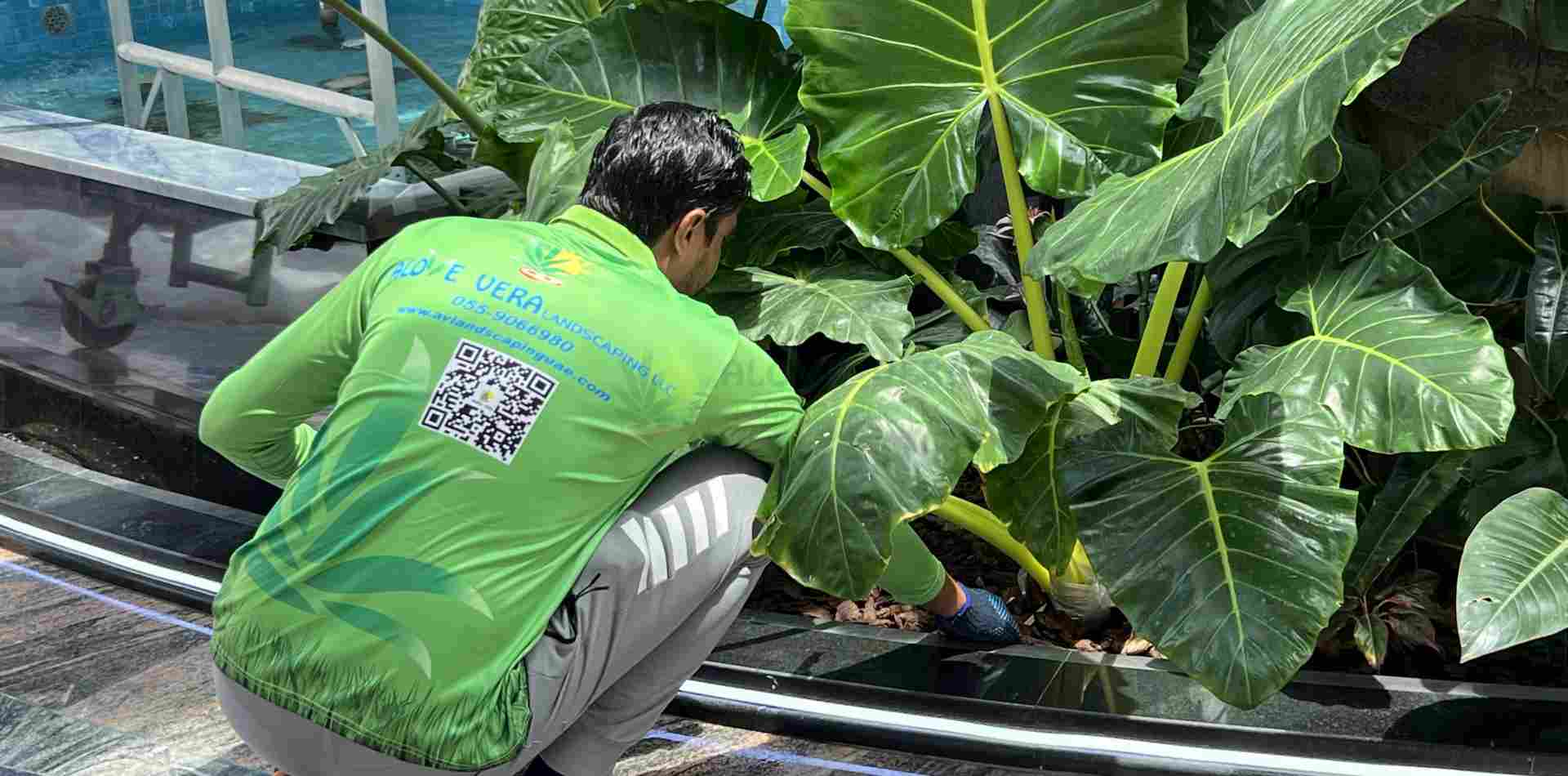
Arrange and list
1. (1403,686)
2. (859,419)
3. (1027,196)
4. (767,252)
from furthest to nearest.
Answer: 1. (1027,196)
2. (767,252)
3. (1403,686)
4. (859,419)

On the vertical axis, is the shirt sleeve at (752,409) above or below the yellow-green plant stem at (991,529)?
above

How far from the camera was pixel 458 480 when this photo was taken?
1614mm

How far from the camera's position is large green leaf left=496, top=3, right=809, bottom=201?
2.64m

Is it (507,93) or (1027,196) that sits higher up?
(507,93)

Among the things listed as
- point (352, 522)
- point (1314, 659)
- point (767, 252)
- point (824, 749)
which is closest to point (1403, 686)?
point (1314, 659)

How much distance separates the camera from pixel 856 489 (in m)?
1.80

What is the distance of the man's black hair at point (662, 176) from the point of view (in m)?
1.79

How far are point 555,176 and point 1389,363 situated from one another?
Answer: 1136mm

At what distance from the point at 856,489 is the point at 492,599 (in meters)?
0.40

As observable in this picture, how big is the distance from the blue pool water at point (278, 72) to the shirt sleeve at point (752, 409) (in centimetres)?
242

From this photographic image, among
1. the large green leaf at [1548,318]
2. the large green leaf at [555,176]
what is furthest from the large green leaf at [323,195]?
the large green leaf at [1548,318]

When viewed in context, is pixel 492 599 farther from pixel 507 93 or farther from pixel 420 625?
pixel 507 93

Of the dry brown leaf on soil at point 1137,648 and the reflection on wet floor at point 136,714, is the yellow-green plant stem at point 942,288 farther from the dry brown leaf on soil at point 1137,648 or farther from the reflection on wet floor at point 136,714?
the reflection on wet floor at point 136,714

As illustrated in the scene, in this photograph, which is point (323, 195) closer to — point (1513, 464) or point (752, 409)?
point (752, 409)
